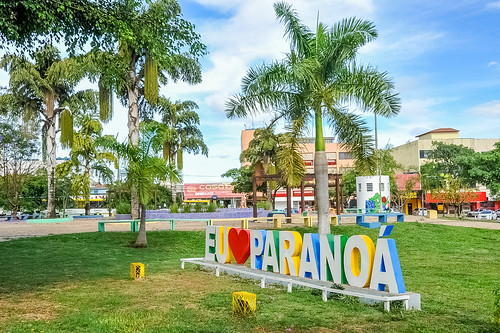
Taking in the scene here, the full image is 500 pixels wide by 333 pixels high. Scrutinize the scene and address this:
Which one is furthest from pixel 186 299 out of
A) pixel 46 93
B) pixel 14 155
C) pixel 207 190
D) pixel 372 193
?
pixel 207 190

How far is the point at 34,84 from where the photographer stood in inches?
1241

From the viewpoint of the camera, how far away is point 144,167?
16.7 m

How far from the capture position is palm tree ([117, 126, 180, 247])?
54.7 ft

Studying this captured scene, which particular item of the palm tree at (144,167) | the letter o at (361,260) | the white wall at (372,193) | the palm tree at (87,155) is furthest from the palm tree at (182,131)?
the letter o at (361,260)

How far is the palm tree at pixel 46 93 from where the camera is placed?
3177cm

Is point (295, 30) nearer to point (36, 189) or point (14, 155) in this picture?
point (14, 155)

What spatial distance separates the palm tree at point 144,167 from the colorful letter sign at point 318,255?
5129 millimetres

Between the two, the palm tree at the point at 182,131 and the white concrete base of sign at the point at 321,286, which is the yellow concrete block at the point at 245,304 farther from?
the palm tree at the point at 182,131

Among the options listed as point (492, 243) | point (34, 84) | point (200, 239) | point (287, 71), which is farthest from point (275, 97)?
point (34, 84)

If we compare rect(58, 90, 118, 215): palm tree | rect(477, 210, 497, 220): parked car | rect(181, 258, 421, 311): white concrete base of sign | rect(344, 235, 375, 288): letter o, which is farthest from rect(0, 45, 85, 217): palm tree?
rect(477, 210, 497, 220): parked car

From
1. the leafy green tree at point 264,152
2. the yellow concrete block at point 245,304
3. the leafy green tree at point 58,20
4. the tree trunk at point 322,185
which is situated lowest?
the yellow concrete block at point 245,304

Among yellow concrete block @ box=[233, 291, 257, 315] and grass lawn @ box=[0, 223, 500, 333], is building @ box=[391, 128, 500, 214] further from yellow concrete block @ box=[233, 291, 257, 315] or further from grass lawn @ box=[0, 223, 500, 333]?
yellow concrete block @ box=[233, 291, 257, 315]

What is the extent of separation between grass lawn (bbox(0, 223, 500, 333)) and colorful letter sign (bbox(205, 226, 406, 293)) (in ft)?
1.46

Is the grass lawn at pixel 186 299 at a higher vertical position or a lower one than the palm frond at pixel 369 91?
lower
